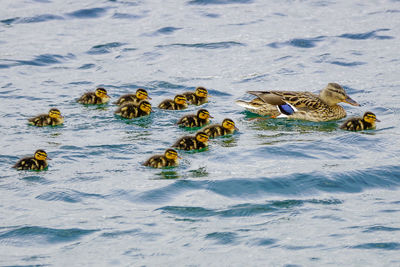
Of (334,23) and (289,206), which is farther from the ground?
(334,23)

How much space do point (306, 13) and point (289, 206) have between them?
9.61m

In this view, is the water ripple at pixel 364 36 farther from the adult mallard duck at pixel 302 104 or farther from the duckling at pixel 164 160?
the duckling at pixel 164 160

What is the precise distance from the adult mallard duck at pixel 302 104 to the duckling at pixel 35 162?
3301 mm

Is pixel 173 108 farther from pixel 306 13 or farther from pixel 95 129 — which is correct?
pixel 306 13

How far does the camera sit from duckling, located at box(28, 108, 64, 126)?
950 centimetres

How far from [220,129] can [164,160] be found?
1.43m

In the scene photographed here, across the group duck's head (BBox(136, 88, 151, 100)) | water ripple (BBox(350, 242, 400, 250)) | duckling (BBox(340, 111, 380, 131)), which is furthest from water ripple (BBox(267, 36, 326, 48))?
water ripple (BBox(350, 242, 400, 250))

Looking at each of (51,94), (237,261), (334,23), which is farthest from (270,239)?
(334,23)

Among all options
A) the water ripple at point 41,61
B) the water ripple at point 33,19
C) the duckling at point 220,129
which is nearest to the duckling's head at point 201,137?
the duckling at point 220,129

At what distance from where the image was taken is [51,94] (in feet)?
36.7

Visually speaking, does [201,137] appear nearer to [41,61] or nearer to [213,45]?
[41,61]

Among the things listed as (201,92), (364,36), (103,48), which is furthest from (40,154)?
(364,36)

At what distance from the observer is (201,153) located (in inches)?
342

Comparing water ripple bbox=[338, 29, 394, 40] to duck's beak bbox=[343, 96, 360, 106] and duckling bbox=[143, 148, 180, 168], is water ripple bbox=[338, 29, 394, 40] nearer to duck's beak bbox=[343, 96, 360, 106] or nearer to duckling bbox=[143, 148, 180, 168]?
duck's beak bbox=[343, 96, 360, 106]
